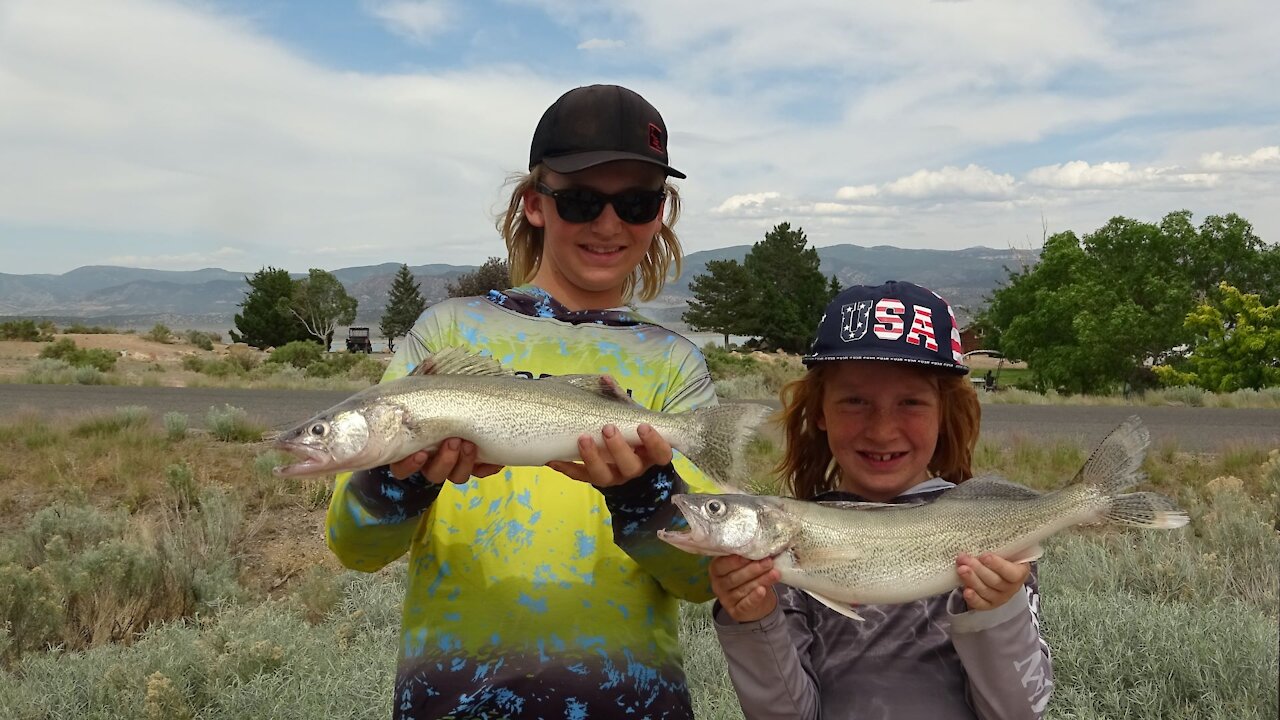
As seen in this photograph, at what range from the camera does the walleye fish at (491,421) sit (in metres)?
2.17

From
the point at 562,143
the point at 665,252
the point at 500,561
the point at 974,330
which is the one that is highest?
the point at 562,143

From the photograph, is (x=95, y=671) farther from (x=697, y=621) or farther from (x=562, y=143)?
(x=562, y=143)

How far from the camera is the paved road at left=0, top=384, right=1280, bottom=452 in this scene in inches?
582

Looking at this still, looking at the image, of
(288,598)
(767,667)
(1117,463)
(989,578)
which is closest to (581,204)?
(767,667)

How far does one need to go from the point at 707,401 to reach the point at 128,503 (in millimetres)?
9313

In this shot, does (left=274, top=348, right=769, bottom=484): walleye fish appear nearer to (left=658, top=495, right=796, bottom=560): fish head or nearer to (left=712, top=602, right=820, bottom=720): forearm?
(left=658, top=495, right=796, bottom=560): fish head

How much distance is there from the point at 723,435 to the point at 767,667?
25.1 inches

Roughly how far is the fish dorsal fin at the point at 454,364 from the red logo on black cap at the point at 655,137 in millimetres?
861

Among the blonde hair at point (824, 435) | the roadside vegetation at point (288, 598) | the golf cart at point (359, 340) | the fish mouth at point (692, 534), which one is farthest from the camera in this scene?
the golf cart at point (359, 340)

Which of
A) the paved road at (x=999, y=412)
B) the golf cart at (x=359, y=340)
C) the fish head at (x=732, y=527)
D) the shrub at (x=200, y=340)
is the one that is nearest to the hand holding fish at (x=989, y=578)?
the fish head at (x=732, y=527)

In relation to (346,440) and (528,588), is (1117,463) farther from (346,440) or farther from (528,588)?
(346,440)

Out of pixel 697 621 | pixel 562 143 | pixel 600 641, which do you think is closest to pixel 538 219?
pixel 562 143

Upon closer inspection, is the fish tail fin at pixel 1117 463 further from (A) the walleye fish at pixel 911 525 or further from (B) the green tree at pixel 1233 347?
(B) the green tree at pixel 1233 347

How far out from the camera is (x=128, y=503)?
9664mm
